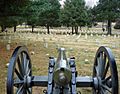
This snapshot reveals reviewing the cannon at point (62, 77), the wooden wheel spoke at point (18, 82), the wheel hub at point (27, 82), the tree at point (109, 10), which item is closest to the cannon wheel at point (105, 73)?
the cannon at point (62, 77)

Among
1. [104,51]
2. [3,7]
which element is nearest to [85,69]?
[104,51]

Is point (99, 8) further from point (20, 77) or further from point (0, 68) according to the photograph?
point (20, 77)

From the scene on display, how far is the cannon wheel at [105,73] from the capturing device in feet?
16.7

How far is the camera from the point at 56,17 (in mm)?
46000

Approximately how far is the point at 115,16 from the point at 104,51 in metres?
40.7

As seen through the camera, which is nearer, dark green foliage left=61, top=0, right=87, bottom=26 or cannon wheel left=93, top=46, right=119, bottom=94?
cannon wheel left=93, top=46, right=119, bottom=94

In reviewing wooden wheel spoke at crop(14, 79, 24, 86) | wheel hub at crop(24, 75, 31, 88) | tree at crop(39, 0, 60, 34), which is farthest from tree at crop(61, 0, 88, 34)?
wooden wheel spoke at crop(14, 79, 24, 86)

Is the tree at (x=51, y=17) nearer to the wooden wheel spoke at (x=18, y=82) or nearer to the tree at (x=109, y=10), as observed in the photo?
the tree at (x=109, y=10)

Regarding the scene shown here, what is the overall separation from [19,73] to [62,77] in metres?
1.00

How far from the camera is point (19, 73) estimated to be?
5.69 meters

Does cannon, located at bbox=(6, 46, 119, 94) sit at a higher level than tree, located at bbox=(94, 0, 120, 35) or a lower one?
lower

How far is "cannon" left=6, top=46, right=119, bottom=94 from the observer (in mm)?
5070

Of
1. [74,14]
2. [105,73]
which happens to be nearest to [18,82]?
[105,73]

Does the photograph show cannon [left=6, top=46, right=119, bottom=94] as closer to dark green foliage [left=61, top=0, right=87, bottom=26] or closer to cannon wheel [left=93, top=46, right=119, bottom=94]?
cannon wheel [left=93, top=46, right=119, bottom=94]
